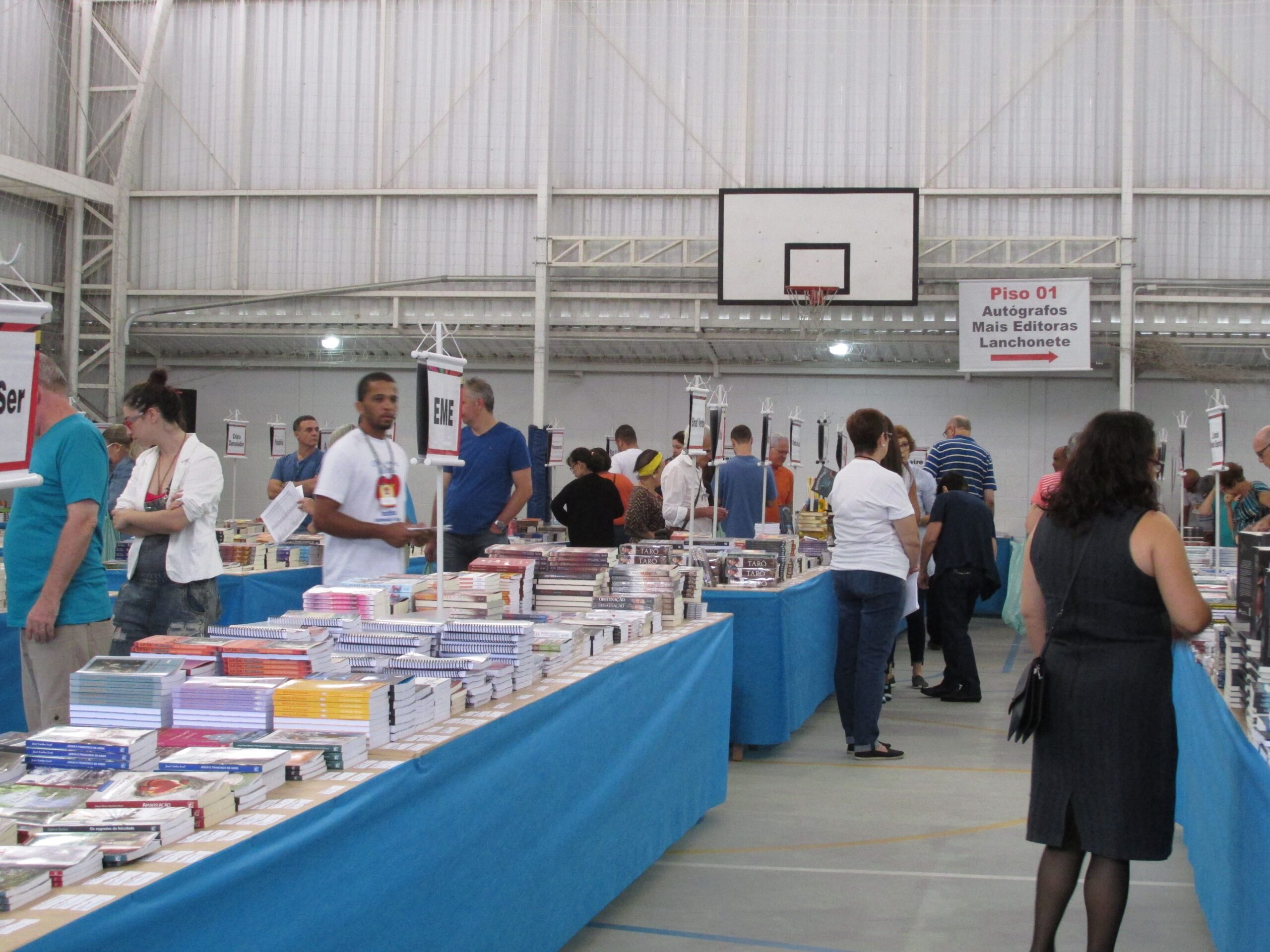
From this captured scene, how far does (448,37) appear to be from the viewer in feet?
46.4

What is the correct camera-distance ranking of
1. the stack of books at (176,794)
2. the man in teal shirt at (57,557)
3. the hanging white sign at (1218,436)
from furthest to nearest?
the hanging white sign at (1218,436) → the man in teal shirt at (57,557) → the stack of books at (176,794)

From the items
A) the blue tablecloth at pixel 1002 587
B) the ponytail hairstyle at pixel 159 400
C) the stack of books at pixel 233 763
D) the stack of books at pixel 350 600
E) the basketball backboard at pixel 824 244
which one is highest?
the basketball backboard at pixel 824 244

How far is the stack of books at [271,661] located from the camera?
2492 mm

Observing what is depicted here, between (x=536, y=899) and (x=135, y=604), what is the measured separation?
1.93 metres

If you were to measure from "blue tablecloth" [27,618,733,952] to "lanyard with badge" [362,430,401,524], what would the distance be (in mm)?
1017

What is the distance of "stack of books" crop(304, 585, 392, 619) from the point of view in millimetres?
3395

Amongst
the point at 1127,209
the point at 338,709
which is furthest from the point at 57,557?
the point at 1127,209

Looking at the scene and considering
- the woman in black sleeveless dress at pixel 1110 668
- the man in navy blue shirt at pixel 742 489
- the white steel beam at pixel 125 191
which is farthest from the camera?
the white steel beam at pixel 125 191

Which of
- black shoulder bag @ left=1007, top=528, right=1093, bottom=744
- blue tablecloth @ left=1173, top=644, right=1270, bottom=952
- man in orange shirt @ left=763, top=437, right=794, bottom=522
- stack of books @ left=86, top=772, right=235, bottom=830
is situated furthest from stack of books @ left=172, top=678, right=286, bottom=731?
man in orange shirt @ left=763, top=437, right=794, bottom=522

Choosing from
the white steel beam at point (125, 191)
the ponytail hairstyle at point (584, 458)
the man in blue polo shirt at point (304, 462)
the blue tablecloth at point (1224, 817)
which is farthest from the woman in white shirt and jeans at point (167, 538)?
the white steel beam at point (125, 191)

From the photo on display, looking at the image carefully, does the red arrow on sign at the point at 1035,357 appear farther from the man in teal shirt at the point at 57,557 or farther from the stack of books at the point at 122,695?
the stack of books at the point at 122,695

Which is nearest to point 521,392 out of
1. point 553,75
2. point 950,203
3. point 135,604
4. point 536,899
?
point 553,75

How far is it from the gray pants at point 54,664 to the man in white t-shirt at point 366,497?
79cm

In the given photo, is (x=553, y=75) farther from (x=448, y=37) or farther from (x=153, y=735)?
(x=153, y=735)
